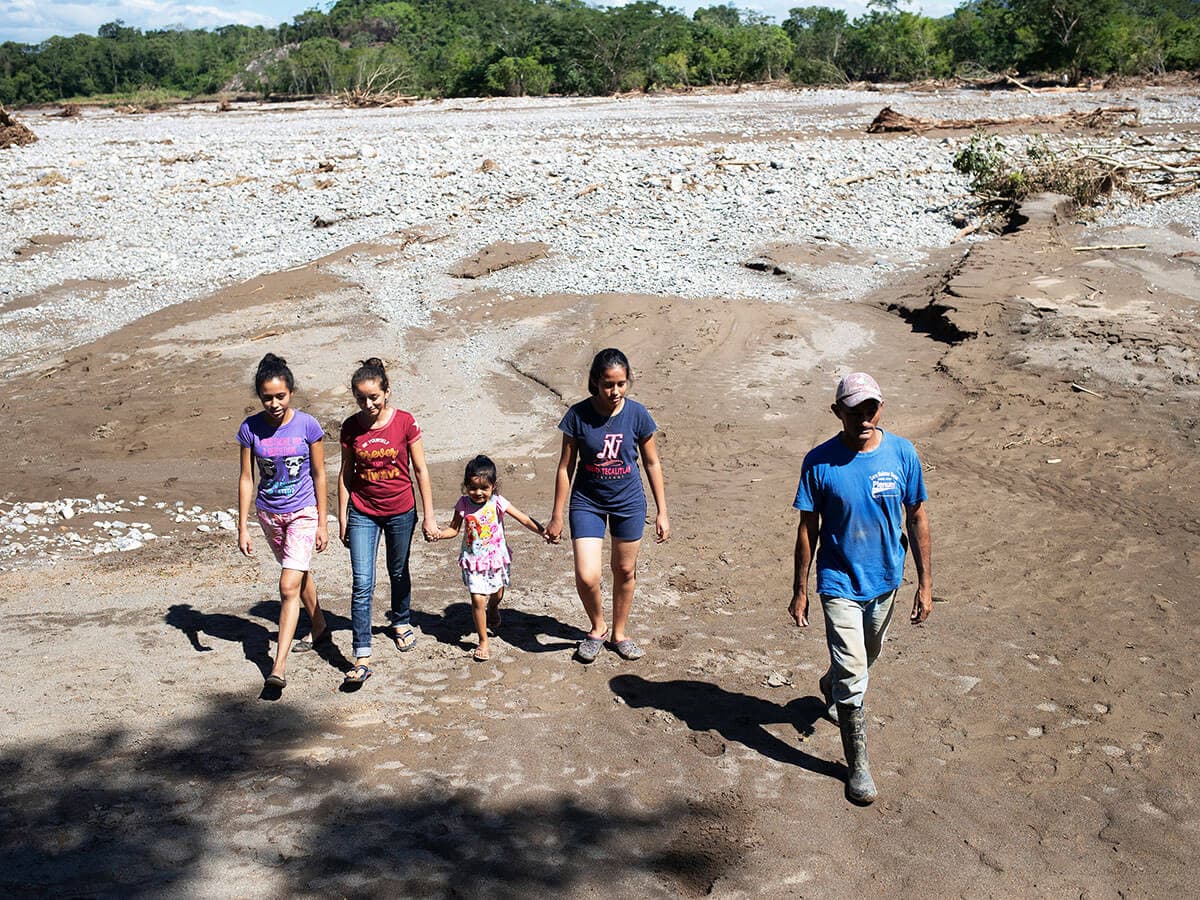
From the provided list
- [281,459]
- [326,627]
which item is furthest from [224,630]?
[281,459]

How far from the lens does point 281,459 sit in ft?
17.0

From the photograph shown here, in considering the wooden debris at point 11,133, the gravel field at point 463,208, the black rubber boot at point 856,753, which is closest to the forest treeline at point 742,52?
the gravel field at point 463,208

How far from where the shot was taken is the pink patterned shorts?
527cm

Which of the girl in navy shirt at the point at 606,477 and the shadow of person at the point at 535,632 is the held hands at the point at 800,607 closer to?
the girl in navy shirt at the point at 606,477

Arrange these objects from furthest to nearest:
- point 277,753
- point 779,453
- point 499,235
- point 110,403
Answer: point 499,235 < point 110,403 < point 779,453 < point 277,753

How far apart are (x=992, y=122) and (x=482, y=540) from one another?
21.7m

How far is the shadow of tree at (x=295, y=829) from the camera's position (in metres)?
3.83

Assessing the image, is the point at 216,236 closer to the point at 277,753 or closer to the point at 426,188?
the point at 426,188

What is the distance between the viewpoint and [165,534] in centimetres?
782

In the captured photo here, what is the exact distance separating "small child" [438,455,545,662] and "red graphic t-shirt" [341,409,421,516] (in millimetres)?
320

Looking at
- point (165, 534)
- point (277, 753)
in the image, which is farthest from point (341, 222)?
point (277, 753)

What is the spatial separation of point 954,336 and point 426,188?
9.64 meters

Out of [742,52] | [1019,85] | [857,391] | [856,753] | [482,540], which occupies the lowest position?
[856,753]

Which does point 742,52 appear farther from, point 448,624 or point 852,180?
point 448,624
